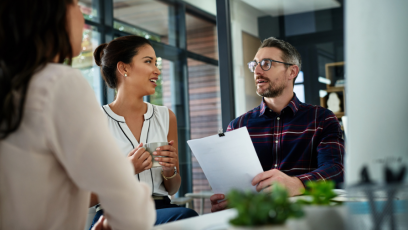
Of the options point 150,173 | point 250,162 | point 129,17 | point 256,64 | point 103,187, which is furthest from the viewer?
point 129,17

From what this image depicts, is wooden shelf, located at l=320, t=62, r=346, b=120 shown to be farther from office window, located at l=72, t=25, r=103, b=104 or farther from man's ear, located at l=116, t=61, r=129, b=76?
office window, located at l=72, t=25, r=103, b=104

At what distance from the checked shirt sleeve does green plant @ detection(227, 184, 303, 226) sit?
96 cm

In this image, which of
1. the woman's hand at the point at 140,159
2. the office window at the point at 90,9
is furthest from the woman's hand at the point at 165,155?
the office window at the point at 90,9

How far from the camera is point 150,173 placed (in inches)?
74.2

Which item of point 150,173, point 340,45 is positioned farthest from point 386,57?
point 340,45

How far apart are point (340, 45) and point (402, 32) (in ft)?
7.84

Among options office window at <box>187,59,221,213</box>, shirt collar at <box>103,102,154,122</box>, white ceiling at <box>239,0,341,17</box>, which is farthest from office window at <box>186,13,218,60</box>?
shirt collar at <box>103,102,154,122</box>

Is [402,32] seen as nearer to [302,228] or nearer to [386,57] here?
[386,57]

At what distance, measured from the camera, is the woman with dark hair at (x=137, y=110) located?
188 cm

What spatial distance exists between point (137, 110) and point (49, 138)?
4.47 feet

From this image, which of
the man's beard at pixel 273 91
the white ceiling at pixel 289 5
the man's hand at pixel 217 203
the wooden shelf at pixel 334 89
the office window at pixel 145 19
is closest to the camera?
the man's hand at pixel 217 203

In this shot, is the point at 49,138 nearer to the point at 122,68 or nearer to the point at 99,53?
the point at 122,68

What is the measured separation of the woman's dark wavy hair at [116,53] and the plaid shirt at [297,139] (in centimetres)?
83

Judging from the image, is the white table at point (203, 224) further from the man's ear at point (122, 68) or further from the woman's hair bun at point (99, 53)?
the woman's hair bun at point (99, 53)
